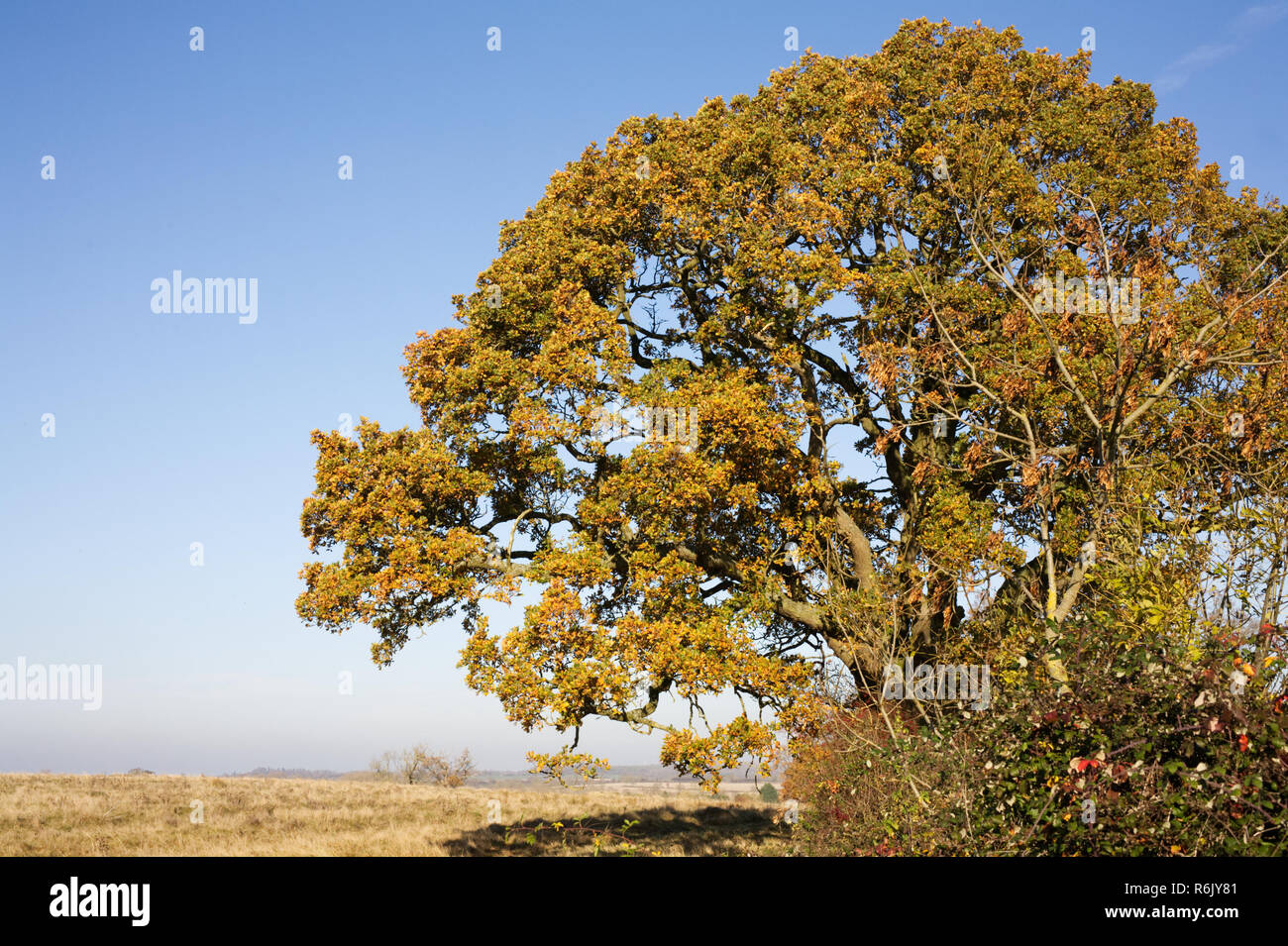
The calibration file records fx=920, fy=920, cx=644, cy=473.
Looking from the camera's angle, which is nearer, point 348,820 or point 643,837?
point 643,837

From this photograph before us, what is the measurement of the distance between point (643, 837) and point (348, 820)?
7.07 m

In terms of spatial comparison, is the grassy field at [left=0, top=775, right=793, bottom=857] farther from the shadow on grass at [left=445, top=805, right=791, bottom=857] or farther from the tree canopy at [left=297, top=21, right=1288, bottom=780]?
the tree canopy at [left=297, top=21, right=1288, bottom=780]

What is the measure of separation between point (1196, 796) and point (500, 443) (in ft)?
38.5

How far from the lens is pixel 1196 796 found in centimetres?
605

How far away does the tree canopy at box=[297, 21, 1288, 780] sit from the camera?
13.2 meters

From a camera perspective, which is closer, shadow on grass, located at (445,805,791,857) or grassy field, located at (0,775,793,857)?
shadow on grass, located at (445,805,791,857)

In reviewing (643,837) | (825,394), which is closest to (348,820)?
(643,837)

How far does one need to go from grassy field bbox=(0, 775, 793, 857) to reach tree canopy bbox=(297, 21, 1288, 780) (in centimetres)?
385

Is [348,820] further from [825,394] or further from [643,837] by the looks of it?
[825,394]

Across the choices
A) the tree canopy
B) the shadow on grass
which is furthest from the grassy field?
the tree canopy

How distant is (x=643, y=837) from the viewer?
1828 cm

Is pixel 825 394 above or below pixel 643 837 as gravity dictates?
above
